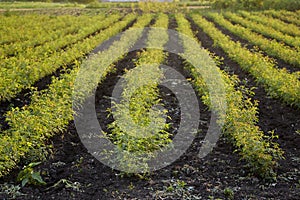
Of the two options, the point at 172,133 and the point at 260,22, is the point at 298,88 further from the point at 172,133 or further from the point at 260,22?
the point at 260,22

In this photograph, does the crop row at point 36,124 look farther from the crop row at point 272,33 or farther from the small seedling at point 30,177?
the crop row at point 272,33

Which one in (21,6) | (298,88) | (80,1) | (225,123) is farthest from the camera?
(80,1)

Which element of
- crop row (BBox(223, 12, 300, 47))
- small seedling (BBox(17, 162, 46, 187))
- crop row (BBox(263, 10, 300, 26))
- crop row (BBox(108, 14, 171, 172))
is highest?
crop row (BBox(108, 14, 171, 172))

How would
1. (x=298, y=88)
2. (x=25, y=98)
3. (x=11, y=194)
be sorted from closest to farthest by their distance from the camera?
(x=11, y=194)
(x=298, y=88)
(x=25, y=98)

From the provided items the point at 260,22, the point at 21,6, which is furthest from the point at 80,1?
the point at 260,22

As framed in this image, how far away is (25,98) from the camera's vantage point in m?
10.3

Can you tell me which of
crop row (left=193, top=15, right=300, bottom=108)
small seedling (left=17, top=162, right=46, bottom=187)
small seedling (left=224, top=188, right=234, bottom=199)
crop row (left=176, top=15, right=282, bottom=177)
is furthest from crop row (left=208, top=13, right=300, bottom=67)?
small seedling (left=17, top=162, right=46, bottom=187)

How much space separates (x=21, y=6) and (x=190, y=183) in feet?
127

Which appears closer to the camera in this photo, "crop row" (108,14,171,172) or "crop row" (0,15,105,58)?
"crop row" (108,14,171,172)

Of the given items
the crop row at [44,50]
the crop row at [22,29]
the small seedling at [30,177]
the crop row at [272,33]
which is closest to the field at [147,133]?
the small seedling at [30,177]

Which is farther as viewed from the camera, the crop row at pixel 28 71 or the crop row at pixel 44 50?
the crop row at pixel 44 50

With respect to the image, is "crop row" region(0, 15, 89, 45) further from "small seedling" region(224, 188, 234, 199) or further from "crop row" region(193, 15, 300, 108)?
"small seedling" region(224, 188, 234, 199)

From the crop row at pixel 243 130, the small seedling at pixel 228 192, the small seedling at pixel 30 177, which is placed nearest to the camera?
the small seedling at pixel 228 192

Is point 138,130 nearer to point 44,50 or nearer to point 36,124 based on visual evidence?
point 36,124
